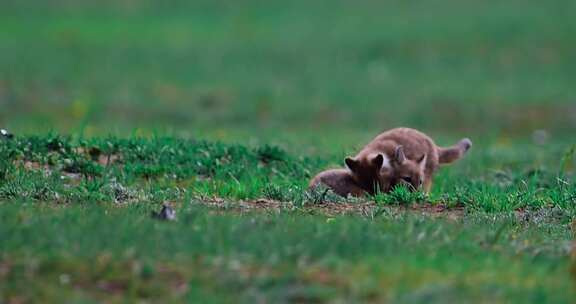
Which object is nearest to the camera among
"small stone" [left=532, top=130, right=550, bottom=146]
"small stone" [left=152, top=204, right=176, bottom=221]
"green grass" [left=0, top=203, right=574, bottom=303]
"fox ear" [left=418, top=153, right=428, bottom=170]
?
"green grass" [left=0, top=203, right=574, bottom=303]

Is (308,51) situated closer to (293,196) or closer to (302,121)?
(302,121)

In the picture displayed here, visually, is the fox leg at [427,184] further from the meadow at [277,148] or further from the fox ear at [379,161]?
the fox ear at [379,161]

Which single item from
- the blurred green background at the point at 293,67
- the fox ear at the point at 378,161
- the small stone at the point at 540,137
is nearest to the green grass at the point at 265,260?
the fox ear at the point at 378,161

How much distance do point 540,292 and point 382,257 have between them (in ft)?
3.23

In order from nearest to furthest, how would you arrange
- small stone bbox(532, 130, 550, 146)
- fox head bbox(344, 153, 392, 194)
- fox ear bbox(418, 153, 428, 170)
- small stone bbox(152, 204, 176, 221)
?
small stone bbox(152, 204, 176, 221)
fox head bbox(344, 153, 392, 194)
fox ear bbox(418, 153, 428, 170)
small stone bbox(532, 130, 550, 146)

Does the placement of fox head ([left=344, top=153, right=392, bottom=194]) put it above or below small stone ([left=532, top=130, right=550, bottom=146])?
below

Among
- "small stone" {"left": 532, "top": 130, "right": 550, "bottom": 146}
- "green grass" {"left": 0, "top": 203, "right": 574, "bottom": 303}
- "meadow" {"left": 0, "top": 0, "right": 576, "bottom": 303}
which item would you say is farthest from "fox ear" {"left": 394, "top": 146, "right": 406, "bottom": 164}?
"small stone" {"left": 532, "top": 130, "right": 550, "bottom": 146}

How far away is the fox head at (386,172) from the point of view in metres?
10.5

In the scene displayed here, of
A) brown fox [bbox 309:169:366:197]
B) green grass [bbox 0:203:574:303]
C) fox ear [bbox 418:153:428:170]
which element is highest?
fox ear [bbox 418:153:428:170]

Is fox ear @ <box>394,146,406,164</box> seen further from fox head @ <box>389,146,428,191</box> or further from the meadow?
the meadow

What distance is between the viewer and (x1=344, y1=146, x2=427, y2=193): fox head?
1053cm

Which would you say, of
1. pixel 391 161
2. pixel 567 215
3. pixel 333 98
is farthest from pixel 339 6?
pixel 567 215

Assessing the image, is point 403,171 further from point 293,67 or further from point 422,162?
point 293,67

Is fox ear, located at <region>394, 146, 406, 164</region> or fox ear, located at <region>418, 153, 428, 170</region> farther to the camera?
fox ear, located at <region>418, 153, 428, 170</region>
